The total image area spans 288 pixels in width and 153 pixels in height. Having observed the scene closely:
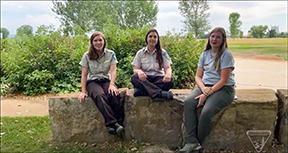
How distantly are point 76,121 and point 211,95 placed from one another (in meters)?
1.72

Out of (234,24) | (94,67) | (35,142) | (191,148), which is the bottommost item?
(35,142)

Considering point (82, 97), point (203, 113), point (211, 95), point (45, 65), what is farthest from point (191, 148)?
point (45, 65)

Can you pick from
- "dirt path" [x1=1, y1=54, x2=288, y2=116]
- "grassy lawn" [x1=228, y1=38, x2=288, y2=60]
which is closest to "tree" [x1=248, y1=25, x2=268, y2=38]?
"grassy lawn" [x1=228, y1=38, x2=288, y2=60]

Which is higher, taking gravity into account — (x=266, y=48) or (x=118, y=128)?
(x=266, y=48)

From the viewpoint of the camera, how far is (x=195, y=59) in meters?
9.59

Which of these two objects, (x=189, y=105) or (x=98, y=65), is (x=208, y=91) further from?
(x=98, y=65)

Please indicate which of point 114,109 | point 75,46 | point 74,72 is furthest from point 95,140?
point 75,46

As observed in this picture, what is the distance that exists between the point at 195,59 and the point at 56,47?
3.24m

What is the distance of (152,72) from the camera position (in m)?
4.94

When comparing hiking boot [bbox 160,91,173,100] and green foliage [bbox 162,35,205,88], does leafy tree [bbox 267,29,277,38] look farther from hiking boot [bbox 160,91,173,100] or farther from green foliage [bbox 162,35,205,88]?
hiking boot [bbox 160,91,173,100]

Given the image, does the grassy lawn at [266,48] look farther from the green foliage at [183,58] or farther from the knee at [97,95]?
the knee at [97,95]

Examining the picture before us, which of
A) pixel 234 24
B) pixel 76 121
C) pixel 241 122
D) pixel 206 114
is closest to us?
pixel 206 114

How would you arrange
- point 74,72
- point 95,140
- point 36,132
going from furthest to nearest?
point 74,72
point 36,132
point 95,140

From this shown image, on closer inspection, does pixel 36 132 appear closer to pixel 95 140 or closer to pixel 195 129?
pixel 95 140
